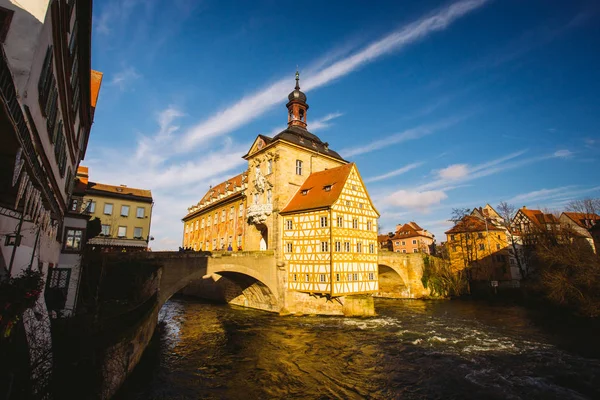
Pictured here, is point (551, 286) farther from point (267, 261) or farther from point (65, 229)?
point (65, 229)

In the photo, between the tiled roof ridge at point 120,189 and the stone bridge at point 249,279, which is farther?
the tiled roof ridge at point 120,189

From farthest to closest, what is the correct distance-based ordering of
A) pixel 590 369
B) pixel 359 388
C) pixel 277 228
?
→ 1. pixel 277 228
2. pixel 590 369
3. pixel 359 388

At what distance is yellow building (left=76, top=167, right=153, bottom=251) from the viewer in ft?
106

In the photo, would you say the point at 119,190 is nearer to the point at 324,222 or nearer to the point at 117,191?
the point at 117,191

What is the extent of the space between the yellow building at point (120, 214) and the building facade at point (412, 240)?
167 ft

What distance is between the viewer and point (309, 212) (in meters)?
24.5

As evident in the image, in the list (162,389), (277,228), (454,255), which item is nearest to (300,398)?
(162,389)

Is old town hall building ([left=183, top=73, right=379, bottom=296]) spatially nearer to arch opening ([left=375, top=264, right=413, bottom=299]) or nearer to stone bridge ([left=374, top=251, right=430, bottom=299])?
stone bridge ([left=374, top=251, right=430, bottom=299])

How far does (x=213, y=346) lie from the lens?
52.7ft

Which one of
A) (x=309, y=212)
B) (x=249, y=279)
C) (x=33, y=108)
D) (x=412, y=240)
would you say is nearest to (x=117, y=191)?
(x=249, y=279)

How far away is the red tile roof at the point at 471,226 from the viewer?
40.7 meters

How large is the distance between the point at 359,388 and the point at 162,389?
6.85 meters

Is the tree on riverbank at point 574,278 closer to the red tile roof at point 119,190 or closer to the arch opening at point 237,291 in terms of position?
the arch opening at point 237,291

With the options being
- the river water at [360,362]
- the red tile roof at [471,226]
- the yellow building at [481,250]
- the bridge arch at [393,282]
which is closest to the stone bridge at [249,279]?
→ the bridge arch at [393,282]
